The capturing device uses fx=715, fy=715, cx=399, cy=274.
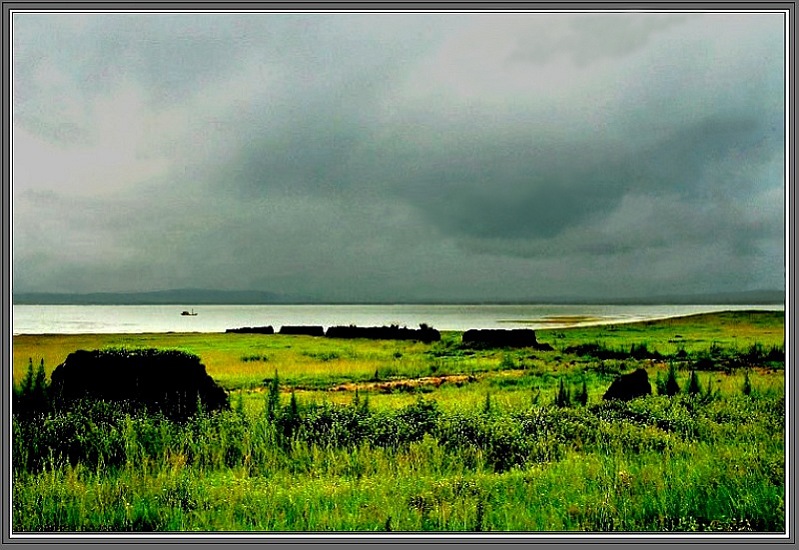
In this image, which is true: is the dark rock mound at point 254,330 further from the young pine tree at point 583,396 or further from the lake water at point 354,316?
the young pine tree at point 583,396

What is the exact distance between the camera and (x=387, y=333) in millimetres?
5629

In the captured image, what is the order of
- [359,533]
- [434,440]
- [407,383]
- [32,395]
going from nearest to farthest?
1. [359,533]
2. [434,440]
3. [32,395]
4. [407,383]

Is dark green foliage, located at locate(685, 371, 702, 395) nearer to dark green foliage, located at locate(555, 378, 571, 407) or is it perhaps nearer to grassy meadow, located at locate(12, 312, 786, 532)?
grassy meadow, located at locate(12, 312, 786, 532)

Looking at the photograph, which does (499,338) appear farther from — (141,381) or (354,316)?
(141,381)

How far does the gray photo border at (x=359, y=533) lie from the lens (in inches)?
185

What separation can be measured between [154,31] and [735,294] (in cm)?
478

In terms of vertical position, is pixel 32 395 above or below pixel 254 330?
below

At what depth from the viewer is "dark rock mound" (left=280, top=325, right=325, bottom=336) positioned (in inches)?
217

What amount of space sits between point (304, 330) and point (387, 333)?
65 cm

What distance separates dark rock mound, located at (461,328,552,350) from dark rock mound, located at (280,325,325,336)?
3.63ft

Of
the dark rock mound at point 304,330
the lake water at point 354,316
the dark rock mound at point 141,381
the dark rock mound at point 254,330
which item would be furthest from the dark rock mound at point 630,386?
Result: the dark rock mound at point 141,381

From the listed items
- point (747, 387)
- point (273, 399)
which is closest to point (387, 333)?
point (273, 399)

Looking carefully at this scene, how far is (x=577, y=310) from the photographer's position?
5492mm

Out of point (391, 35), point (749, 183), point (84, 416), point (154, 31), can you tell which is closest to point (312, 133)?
point (391, 35)
